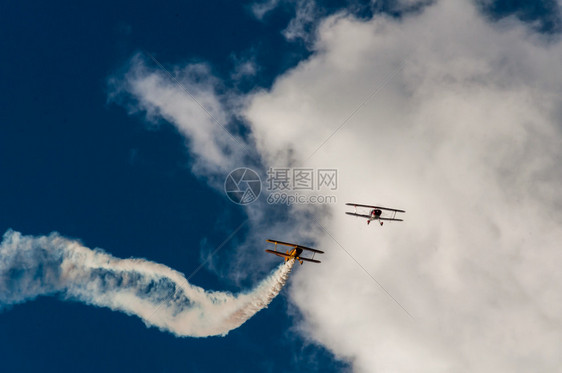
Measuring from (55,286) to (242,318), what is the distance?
43005 mm

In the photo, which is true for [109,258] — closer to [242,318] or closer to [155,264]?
[155,264]

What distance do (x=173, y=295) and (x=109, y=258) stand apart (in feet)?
56.6

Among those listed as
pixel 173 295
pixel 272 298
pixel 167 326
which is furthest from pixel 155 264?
pixel 272 298

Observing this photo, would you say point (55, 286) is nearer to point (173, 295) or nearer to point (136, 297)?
point (136, 297)

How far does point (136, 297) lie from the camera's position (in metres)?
109

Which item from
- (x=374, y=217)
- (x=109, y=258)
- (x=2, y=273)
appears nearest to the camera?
(x=2, y=273)

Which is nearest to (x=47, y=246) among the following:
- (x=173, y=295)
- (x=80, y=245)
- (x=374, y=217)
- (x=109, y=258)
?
(x=80, y=245)

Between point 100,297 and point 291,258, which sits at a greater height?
point 291,258

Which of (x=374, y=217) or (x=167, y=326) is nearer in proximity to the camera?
(x=167, y=326)

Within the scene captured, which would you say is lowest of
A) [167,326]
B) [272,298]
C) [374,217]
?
[167,326]

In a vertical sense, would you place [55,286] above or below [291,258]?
below

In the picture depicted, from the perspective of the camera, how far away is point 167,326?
365ft

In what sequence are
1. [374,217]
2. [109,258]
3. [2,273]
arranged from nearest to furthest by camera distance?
[2,273] < [109,258] < [374,217]

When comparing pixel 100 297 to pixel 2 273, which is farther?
pixel 100 297
